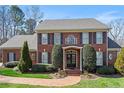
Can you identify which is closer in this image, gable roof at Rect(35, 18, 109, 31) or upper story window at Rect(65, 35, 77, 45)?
gable roof at Rect(35, 18, 109, 31)

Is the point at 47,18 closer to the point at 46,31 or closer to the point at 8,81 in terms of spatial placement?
the point at 46,31

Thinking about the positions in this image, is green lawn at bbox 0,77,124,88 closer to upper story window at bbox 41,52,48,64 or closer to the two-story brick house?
the two-story brick house

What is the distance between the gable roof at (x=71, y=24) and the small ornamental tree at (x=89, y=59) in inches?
102

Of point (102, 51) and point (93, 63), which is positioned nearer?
point (93, 63)

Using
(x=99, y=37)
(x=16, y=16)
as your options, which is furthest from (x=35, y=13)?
(x=99, y=37)

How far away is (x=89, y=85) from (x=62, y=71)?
17.5 feet

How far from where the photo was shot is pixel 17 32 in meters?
40.9

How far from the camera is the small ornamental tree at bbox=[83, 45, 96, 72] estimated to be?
24344 mm

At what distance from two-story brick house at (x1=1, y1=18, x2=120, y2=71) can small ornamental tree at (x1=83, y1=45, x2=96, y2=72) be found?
0.81 m

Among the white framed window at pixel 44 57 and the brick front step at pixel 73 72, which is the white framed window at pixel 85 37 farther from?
the white framed window at pixel 44 57

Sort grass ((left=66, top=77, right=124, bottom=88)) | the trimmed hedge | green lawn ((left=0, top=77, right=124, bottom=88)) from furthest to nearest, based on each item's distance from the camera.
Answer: the trimmed hedge, grass ((left=66, top=77, right=124, bottom=88)), green lawn ((left=0, top=77, right=124, bottom=88))

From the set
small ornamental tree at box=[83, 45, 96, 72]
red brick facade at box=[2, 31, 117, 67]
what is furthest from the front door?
small ornamental tree at box=[83, 45, 96, 72]
